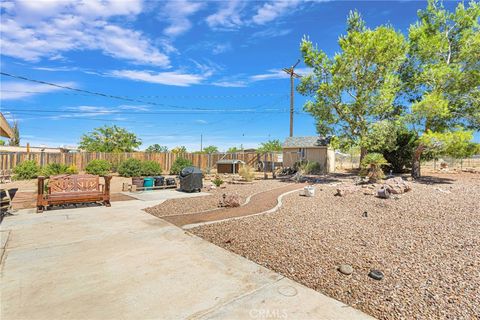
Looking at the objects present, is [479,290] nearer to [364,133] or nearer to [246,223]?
[246,223]

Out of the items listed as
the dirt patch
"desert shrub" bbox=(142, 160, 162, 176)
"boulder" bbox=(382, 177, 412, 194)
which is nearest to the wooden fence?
"desert shrub" bbox=(142, 160, 162, 176)

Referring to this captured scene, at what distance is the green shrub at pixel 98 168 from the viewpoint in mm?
19875

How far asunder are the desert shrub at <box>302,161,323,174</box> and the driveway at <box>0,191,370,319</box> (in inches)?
715

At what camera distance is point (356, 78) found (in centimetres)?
1670

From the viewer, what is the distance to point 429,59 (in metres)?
16.3

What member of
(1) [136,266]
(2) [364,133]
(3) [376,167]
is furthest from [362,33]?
(1) [136,266]

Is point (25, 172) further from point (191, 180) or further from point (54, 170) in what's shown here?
point (191, 180)

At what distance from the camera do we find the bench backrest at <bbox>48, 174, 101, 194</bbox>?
28.0 ft

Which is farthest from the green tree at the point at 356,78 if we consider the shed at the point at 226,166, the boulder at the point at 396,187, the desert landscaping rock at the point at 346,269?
the desert landscaping rock at the point at 346,269

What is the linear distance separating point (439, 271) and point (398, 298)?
121cm

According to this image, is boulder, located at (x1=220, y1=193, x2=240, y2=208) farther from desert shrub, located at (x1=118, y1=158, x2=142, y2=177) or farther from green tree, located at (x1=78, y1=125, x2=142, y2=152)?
green tree, located at (x1=78, y1=125, x2=142, y2=152)

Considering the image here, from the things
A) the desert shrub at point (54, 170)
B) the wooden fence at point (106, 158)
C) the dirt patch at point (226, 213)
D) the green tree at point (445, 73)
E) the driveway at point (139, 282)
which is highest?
the green tree at point (445, 73)

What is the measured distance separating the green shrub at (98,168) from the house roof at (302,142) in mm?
16485

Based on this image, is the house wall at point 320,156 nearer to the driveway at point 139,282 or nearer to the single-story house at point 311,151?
the single-story house at point 311,151
